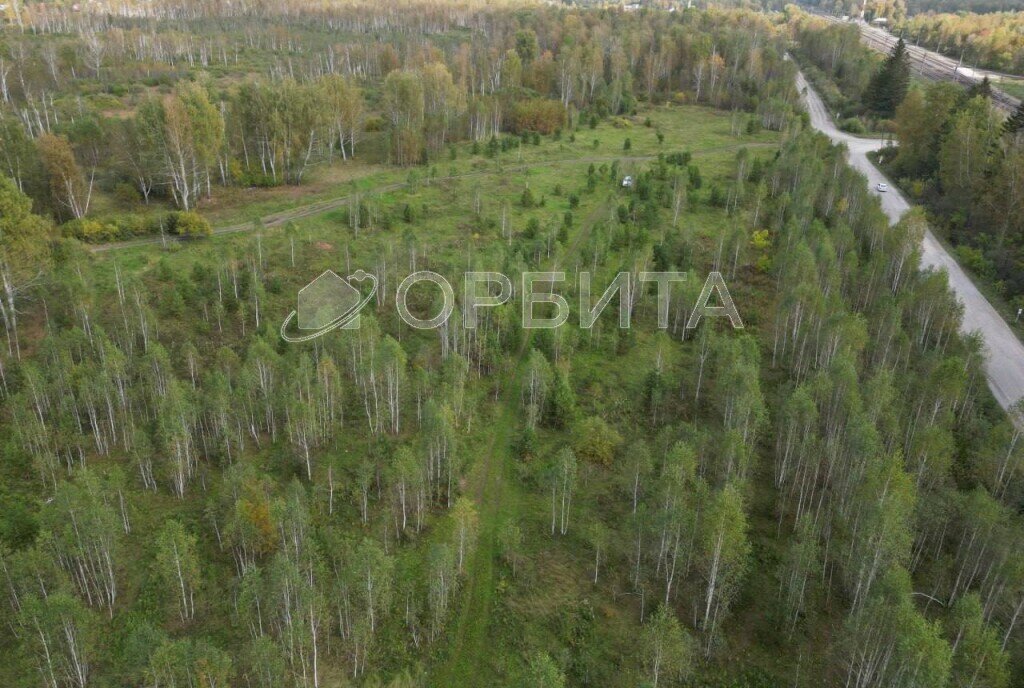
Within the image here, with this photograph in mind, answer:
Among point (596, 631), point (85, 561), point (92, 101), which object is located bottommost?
point (596, 631)

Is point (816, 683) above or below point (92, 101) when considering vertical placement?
below

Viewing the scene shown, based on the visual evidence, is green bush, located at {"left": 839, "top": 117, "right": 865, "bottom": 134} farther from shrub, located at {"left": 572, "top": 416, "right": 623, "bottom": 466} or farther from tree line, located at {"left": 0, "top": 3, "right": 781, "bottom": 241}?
shrub, located at {"left": 572, "top": 416, "right": 623, "bottom": 466}

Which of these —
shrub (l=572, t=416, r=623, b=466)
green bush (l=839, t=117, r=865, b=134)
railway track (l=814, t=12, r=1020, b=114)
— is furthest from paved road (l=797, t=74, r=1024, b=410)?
railway track (l=814, t=12, r=1020, b=114)

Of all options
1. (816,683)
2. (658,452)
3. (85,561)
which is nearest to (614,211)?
(658,452)

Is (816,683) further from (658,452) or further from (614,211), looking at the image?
(614,211)

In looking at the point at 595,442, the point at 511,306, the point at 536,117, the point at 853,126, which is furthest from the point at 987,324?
the point at 536,117

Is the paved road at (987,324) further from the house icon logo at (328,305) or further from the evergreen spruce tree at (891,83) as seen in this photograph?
the house icon logo at (328,305)
